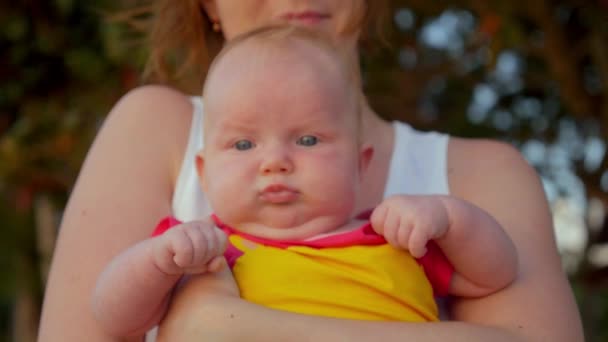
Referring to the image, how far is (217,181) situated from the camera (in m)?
2.00

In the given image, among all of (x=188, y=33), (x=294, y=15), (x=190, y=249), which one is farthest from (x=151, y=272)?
(x=188, y=33)

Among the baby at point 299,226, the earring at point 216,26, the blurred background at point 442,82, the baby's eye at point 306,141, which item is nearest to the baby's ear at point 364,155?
the baby at point 299,226

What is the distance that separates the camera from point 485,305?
2.01m

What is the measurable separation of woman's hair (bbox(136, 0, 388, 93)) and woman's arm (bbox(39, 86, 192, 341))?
0.51 metres

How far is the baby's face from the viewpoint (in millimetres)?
1957

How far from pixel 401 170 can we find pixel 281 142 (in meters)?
0.55

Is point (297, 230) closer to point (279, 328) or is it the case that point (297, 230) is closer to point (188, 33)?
point (279, 328)

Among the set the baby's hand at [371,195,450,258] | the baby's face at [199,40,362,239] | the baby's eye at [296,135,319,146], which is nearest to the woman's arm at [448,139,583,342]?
the baby's hand at [371,195,450,258]

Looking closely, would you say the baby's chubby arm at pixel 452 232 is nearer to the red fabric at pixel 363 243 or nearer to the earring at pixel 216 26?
the red fabric at pixel 363 243

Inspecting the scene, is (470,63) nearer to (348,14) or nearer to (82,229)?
(348,14)

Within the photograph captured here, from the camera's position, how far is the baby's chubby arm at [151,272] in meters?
1.74

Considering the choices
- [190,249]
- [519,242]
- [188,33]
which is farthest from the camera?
[188,33]

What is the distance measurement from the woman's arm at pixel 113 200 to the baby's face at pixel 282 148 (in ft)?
0.77

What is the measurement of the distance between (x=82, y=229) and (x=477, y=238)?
890 millimetres
